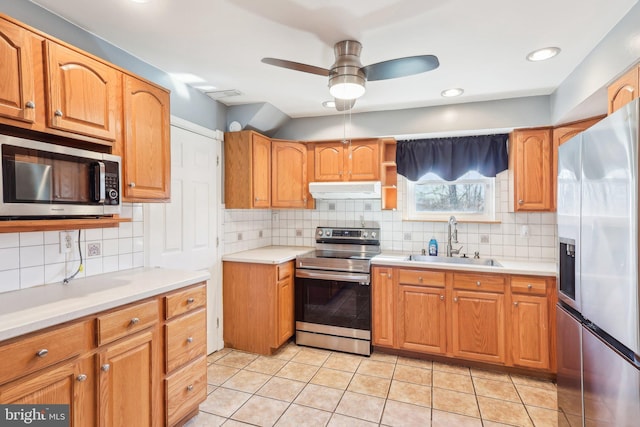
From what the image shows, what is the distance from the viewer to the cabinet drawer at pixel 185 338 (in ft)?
6.07

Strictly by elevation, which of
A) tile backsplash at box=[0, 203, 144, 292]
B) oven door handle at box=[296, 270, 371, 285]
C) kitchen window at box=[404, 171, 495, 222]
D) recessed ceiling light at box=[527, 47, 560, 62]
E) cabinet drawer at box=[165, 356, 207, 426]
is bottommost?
cabinet drawer at box=[165, 356, 207, 426]

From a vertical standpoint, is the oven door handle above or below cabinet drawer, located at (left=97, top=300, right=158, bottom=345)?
below

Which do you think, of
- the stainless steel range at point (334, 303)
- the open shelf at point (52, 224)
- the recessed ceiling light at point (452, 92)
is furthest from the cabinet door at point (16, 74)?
the recessed ceiling light at point (452, 92)

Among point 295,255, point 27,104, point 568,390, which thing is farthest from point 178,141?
point 568,390

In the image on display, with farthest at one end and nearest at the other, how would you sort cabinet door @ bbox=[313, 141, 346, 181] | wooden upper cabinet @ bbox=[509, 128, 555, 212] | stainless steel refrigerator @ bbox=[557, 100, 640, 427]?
cabinet door @ bbox=[313, 141, 346, 181]
wooden upper cabinet @ bbox=[509, 128, 555, 212]
stainless steel refrigerator @ bbox=[557, 100, 640, 427]

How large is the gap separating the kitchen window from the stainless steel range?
898mm

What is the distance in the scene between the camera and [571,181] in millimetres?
1544

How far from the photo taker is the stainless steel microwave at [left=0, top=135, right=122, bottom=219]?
4.30 feet

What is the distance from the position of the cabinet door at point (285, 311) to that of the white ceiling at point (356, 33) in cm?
183

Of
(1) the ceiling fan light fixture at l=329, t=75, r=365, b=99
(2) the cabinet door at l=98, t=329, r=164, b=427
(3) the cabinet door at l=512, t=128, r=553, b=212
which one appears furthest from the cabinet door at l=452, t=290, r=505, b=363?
(2) the cabinet door at l=98, t=329, r=164, b=427

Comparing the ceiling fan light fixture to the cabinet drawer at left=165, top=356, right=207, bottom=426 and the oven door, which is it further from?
the cabinet drawer at left=165, top=356, right=207, bottom=426

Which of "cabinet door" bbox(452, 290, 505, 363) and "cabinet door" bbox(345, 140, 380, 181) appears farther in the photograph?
"cabinet door" bbox(345, 140, 380, 181)

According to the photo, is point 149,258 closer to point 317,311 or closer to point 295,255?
point 295,255

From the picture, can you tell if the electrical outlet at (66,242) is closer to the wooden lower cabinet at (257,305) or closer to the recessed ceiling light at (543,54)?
the wooden lower cabinet at (257,305)
